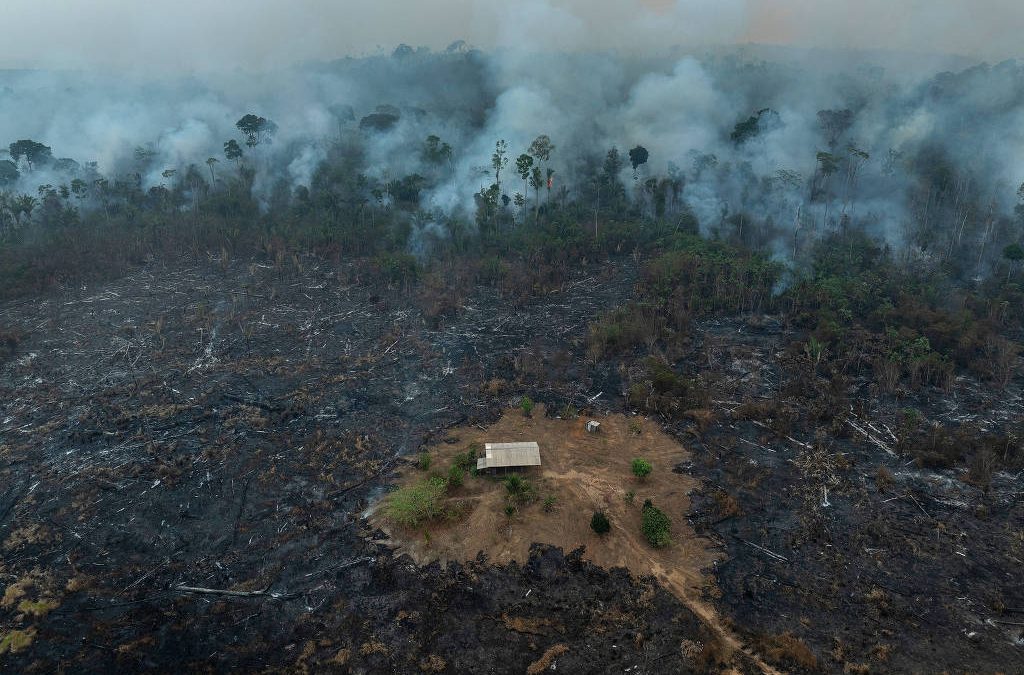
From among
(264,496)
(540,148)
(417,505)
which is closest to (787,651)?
(417,505)

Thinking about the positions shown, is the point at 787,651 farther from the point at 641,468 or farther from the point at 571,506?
the point at 641,468

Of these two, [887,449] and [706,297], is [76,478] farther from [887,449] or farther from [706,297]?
[706,297]

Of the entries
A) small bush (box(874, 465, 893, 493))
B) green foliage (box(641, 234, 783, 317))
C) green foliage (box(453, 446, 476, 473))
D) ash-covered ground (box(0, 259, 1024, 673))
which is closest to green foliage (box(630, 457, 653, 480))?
ash-covered ground (box(0, 259, 1024, 673))

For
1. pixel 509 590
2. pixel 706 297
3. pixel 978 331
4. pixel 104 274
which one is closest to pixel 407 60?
pixel 104 274

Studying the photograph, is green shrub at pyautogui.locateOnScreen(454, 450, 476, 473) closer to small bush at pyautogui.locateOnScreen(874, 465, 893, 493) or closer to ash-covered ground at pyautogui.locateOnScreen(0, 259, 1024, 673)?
ash-covered ground at pyautogui.locateOnScreen(0, 259, 1024, 673)

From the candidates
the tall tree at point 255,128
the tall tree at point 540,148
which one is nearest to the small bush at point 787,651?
the tall tree at point 540,148
